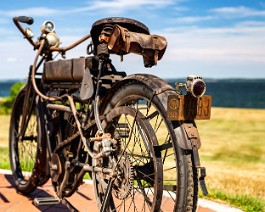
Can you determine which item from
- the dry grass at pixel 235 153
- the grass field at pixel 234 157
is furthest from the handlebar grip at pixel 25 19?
the dry grass at pixel 235 153

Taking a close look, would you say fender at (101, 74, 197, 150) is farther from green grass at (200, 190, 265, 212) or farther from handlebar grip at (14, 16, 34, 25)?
green grass at (200, 190, 265, 212)

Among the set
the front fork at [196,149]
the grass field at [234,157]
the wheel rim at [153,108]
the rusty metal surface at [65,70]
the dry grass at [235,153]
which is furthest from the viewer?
the dry grass at [235,153]

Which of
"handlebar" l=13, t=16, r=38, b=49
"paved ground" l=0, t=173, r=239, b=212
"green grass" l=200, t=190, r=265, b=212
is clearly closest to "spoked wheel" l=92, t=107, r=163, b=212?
"paved ground" l=0, t=173, r=239, b=212

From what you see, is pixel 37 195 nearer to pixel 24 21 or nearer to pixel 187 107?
pixel 24 21

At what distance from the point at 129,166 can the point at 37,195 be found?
2.56 metres

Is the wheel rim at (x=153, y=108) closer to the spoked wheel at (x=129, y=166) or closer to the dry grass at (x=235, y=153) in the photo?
the spoked wheel at (x=129, y=166)

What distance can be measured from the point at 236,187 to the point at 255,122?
635 inches

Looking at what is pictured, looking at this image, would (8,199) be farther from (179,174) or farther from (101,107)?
(179,174)

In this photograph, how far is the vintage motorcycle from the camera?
2916mm

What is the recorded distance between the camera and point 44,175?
4.96 metres

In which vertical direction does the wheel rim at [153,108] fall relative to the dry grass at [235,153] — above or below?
above

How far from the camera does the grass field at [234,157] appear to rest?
582 centimetres

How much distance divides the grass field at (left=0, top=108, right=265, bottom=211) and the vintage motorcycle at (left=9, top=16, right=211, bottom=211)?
45.3 inches

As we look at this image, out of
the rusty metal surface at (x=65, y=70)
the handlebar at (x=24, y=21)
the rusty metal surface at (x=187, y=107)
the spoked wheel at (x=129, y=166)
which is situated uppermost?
the handlebar at (x=24, y=21)
